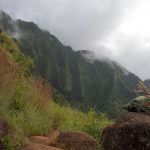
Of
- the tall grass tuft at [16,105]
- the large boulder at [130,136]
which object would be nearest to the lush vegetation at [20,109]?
the tall grass tuft at [16,105]

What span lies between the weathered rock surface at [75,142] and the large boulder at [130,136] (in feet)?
0.76

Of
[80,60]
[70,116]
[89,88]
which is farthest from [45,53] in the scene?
[70,116]

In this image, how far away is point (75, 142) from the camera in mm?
2396

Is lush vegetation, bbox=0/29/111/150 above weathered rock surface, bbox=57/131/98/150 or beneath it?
above

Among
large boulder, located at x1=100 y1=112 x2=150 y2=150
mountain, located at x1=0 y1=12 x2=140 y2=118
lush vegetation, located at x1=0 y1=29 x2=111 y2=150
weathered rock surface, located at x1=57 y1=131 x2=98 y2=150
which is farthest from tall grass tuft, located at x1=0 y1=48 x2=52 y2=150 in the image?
mountain, located at x1=0 y1=12 x2=140 y2=118

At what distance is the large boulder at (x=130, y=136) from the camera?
75.1 inches

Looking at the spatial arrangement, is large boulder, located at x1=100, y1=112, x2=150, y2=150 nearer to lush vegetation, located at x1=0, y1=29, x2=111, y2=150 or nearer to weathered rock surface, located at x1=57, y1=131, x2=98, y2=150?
weathered rock surface, located at x1=57, y1=131, x2=98, y2=150

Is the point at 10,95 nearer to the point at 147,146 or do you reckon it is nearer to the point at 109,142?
the point at 109,142

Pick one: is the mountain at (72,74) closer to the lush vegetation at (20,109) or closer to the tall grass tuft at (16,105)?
the lush vegetation at (20,109)

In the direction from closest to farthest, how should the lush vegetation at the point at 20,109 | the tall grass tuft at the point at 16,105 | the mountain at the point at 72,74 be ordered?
the lush vegetation at the point at 20,109, the tall grass tuft at the point at 16,105, the mountain at the point at 72,74

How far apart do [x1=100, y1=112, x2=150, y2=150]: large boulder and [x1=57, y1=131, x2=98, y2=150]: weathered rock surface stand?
Result: 0.76 feet

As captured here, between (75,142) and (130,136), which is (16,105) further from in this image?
(130,136)

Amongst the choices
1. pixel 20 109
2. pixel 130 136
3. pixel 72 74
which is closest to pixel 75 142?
pixel 130 136

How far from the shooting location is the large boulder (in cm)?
191
